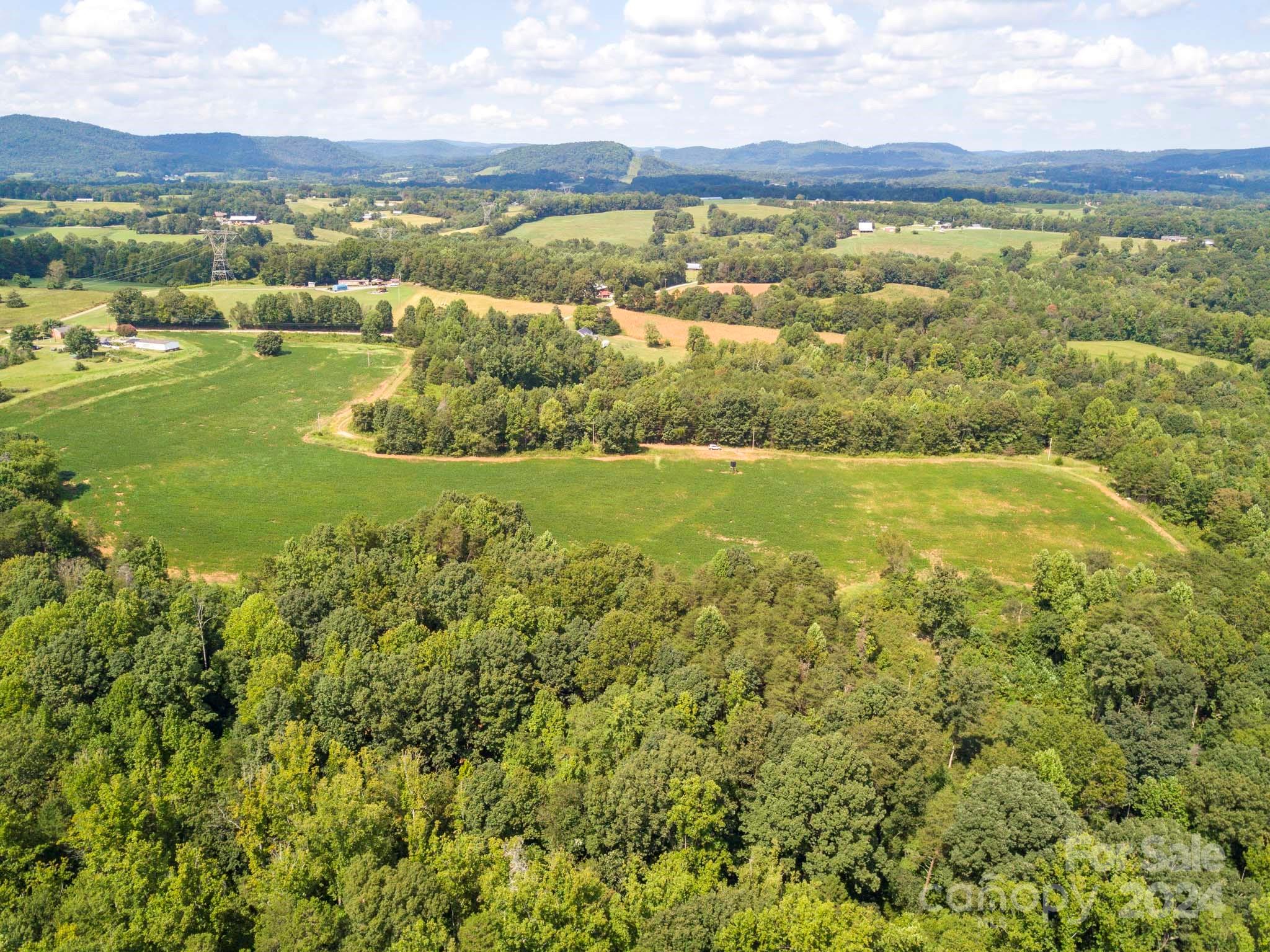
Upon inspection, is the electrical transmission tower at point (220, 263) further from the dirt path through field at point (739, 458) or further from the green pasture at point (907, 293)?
the green pasture at point (907, 293)

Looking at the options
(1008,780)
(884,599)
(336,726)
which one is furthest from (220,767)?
(884,599)

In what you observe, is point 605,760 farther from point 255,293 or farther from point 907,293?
point 255,293

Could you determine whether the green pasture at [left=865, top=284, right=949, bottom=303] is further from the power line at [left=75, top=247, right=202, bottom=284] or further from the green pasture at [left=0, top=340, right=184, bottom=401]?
the power line at [left=75, top=247, right=202, bottom=284]

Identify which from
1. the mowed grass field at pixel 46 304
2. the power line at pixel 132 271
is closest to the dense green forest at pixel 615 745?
the mowed grass field at pixel 46 304

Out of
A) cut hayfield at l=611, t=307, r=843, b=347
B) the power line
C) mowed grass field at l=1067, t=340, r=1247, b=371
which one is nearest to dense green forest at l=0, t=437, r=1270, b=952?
mowed grass field at l=1067, t=340, r=1247, b=371

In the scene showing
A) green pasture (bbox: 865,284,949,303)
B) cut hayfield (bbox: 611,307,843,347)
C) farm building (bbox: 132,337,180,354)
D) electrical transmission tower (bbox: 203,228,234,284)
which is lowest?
farm building (bbox: 132,337,180,354)
